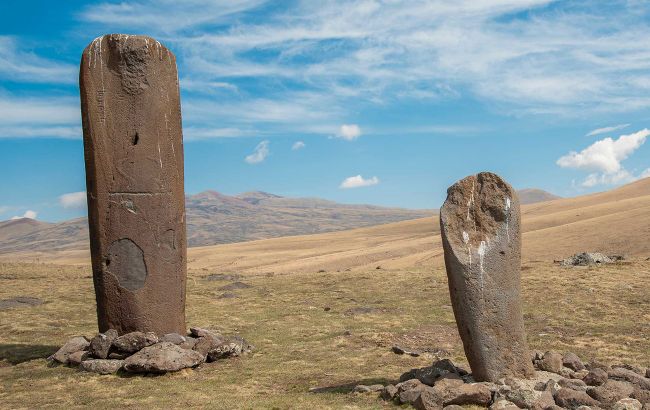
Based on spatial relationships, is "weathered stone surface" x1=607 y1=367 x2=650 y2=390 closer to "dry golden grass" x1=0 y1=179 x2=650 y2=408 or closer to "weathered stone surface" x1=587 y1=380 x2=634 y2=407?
"weathered stone surface" x1=587 y1=380 x2=634 y2=407

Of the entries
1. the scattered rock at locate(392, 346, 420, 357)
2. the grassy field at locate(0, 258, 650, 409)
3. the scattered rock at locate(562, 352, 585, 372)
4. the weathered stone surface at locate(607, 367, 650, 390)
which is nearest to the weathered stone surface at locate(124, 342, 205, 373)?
the grassy field at locate(0, 258, 650, 409)

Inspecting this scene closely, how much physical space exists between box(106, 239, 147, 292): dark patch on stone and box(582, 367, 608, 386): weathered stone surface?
31.0ft

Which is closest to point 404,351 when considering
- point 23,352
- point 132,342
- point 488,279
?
point 488,279

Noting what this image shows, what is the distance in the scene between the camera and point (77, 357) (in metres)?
13.3

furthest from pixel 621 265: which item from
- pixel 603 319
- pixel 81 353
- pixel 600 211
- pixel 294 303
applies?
pixel 600 211

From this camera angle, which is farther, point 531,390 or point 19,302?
point 19,302

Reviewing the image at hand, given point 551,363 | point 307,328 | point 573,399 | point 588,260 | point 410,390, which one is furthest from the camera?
Result: point 588,260

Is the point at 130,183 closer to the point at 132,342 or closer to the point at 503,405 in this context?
the point at 132,342

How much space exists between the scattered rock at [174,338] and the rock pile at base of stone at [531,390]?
491 centimetres

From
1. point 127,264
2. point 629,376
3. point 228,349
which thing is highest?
point 127,264

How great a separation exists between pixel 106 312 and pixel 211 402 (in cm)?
472

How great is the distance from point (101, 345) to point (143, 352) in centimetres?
113

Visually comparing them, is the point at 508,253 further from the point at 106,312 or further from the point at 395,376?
the point at 106,312

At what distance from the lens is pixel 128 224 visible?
14.0 metres
